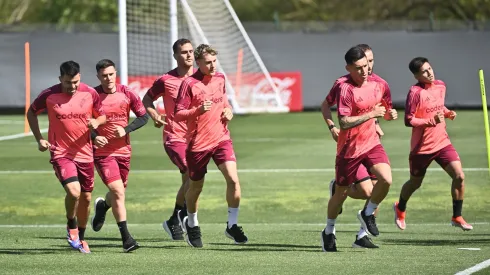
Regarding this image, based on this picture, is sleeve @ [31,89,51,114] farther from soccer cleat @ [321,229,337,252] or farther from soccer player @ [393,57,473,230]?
soccer player @ [393,57,473,230]

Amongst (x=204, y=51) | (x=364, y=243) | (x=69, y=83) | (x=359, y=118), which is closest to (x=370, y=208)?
(x=364, y=243)

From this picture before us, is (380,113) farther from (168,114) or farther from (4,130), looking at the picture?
(4,130)

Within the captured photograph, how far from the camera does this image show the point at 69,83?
12.3 metres

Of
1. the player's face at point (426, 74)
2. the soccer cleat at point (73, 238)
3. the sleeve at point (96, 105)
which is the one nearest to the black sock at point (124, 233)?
the soccer cleat at point (73, 238)

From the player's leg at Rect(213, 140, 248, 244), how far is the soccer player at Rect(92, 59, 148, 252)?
892 millimetres

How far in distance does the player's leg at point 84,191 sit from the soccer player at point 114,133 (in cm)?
15

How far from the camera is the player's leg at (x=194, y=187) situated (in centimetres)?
1289

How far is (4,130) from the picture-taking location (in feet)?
104

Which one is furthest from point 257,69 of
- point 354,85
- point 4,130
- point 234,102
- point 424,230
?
point 354,85

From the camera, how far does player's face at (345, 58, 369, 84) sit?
480 inches

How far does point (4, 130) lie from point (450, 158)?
1945 cm

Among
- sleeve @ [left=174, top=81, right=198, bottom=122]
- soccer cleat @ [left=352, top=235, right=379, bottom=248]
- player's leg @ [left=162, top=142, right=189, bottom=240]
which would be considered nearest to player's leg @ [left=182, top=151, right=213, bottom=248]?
sleeve @ [left=174, top=81, right=198, bottom=122]

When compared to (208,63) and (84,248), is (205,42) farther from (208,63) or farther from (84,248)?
(84,248)

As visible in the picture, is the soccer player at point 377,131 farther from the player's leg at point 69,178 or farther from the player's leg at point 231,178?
the player's leg at point 69,178
